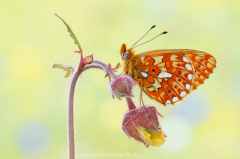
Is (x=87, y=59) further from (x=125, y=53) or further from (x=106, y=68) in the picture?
(x=125, y=53)

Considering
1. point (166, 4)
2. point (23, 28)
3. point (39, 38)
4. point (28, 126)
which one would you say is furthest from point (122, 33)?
point (28, 126)

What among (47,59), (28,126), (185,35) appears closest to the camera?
(28,126)

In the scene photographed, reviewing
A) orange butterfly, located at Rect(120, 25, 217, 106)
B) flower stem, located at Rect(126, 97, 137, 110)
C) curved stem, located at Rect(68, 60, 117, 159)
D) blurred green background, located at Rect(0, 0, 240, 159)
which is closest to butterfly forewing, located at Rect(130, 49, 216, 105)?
orange butterfly, located at Rect(120, 25, 217, 106)

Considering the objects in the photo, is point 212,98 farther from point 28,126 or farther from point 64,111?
point 28,126

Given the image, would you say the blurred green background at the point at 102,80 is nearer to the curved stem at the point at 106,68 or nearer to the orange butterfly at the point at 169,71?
the orange butterfly at the point at 169,71

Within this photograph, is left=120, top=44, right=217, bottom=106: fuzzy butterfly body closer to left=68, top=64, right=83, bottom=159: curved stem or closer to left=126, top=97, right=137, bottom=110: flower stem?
left=126, top=97, right=137, bottom=110: flower stem

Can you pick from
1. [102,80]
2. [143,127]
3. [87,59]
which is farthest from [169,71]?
[102,80]

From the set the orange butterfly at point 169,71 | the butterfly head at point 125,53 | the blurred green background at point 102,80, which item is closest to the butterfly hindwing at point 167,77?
the orange butterfly at point 169,71
